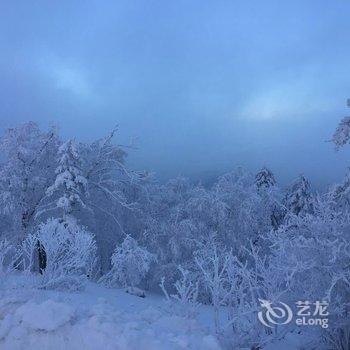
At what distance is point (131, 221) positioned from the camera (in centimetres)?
2759

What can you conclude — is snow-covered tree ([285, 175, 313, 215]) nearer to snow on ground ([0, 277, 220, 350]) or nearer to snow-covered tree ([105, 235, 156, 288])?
snow-covered tree ([105, 235, 156, 288])

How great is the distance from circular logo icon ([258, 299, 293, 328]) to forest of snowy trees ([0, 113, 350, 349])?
316mm

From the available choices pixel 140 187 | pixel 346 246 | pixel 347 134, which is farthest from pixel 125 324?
pixel 140 187

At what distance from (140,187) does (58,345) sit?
73.1 ft

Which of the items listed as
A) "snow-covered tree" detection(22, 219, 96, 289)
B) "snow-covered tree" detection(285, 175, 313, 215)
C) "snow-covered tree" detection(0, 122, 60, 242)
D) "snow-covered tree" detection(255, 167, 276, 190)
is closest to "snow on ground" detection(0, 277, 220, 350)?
"snow-covered tree" detection(22, 219, 96, 289)

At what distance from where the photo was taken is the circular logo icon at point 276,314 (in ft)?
31.5

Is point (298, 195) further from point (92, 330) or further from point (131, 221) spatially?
point (92, 330)

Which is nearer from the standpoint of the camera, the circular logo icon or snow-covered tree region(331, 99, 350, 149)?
the circular logo icon

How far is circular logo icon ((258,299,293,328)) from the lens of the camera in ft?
31.5

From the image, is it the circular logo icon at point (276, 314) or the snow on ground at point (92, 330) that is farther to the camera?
the circular logo icon at point (276, 314)

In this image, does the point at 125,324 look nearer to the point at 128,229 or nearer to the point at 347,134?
the point at 347,134

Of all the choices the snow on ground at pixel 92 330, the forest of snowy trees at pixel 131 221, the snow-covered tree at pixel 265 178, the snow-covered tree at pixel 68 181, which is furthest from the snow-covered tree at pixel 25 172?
the snow-covered tree at pixel 265 178

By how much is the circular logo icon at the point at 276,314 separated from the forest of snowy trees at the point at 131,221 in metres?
0.32

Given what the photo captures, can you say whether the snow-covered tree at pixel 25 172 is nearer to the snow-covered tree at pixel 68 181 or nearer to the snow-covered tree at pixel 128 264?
the snow-covered tree at pixel 68 181
